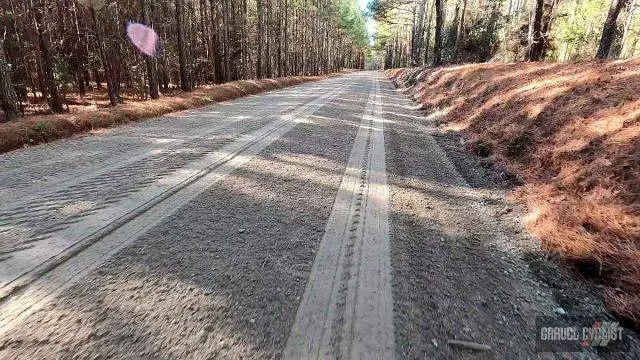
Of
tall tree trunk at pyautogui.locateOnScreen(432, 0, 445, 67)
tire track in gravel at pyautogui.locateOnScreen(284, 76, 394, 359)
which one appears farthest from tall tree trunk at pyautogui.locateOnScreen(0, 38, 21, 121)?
tall tree trunk at pyautogui.locateOnScreen(432, 0, 445, 67)

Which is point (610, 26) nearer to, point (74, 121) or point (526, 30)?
point (526, 30)

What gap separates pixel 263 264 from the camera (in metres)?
2.40

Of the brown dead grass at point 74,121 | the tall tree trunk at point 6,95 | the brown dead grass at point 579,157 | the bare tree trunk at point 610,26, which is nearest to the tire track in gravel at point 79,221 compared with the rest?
the brown dead grass at point 579,157

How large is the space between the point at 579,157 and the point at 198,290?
4460 mm

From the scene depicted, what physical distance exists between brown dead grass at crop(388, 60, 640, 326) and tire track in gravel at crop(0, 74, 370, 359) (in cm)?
211

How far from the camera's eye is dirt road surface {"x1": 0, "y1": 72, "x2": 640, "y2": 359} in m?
1.77

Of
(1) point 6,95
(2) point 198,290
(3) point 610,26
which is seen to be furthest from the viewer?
(3) point 610,26

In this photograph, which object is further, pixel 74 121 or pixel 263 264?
pixel 74 121

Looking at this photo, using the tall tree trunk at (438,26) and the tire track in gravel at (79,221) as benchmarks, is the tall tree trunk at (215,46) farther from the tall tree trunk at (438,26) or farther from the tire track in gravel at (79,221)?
the tire track in gravel at (79,221)

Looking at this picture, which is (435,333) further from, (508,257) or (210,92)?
(210,92)

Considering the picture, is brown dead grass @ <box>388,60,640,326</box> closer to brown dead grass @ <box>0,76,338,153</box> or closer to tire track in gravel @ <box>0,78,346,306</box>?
tire track in gravel @ <box>0,78,346,306</box>

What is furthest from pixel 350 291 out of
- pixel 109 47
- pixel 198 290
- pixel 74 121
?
pixel 109 47

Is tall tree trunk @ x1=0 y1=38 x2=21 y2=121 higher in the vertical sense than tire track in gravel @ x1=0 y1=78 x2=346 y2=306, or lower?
higher

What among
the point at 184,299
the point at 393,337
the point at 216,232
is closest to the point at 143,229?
the point at 216,232
